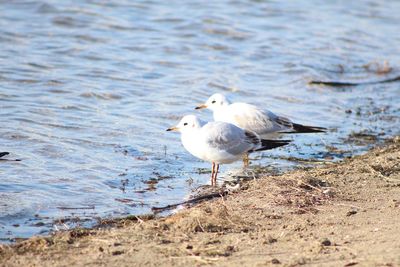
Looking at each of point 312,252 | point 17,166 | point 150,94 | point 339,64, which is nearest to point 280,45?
point 339,64

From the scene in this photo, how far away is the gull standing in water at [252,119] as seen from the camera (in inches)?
344

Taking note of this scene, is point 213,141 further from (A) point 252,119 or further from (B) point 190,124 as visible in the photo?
(A) point 252,119

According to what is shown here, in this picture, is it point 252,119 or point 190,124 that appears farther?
point 252,119

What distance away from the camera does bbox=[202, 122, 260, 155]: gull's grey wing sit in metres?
7.55

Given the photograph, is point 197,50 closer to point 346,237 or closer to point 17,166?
point 17,166

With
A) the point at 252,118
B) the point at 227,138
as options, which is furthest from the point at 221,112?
the point at 227,138

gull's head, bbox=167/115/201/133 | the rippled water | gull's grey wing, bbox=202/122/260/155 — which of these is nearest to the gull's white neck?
the rippled water

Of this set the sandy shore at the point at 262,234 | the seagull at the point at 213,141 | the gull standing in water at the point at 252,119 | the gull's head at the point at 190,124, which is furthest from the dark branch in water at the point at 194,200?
the gull standing in water at the point at 252,119

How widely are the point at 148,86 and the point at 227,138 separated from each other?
386cm

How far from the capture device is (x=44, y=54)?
40.3ft

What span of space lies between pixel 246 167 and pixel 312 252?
3.63 metres

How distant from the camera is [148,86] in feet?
37.1

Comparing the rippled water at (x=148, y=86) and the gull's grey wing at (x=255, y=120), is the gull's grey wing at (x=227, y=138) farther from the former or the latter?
the gull's grey wing at (x=255, y=120)

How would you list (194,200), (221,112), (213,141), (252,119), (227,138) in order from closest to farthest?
(194,200) < (213,141) < (227,138) < (252,119) < (221,112)
